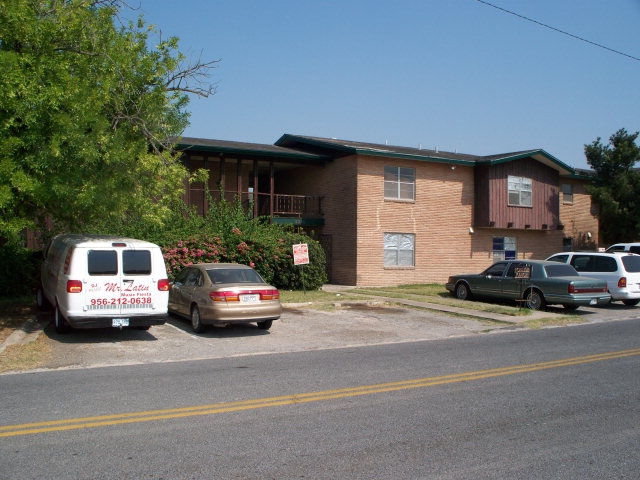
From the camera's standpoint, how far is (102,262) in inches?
452

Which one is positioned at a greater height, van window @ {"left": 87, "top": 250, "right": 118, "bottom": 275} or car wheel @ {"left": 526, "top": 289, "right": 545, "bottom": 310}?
van window @ {"left": 87, "top": 250, "right": 118, "bottom": 275}

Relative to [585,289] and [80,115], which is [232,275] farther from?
[585,289]

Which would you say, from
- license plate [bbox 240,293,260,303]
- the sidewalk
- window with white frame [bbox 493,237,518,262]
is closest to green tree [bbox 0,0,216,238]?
license plate [bbox 240,293,260,303]

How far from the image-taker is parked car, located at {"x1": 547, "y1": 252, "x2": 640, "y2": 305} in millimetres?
18156

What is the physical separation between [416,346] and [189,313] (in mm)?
5031

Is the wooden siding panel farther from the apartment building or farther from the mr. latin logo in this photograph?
the mr. latin logo

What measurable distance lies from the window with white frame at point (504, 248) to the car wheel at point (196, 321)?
19537 millimetres

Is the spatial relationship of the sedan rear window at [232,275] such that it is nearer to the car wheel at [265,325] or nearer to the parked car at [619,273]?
the car wheel at [265,325]

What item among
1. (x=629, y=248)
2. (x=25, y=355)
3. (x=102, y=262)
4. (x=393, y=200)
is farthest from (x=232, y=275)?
(x=629, y=248)

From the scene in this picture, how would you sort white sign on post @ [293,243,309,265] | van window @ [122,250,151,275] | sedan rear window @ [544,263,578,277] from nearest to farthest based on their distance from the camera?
1. van window @ [122,250,151,275]
2. sedan rear window @ [544,263,578,277]
3. white sign on post @ [293,243,309,265]

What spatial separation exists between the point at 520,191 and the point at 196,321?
2027 cm

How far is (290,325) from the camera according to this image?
14.3 metres

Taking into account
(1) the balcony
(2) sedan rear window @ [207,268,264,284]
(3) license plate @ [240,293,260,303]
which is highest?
(1) the balcony

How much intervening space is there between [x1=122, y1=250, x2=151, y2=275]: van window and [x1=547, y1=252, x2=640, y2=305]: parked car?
45.1 feet
